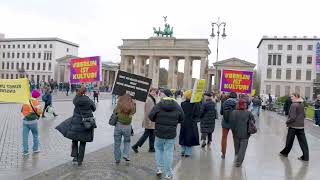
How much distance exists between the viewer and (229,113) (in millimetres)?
10828

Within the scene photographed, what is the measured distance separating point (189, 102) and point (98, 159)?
2.76 meters

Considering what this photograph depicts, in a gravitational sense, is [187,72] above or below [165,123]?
above

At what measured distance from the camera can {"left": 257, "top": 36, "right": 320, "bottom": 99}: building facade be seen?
94125 mm

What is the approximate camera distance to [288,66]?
3802 inches

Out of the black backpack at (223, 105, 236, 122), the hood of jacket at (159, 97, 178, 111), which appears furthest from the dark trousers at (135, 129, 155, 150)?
the hood of jacket at (159, 97, 178, 111)

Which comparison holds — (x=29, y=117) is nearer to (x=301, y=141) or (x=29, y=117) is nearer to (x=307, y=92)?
(x=301, y=141)

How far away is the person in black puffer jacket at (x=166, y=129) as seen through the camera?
7969mm

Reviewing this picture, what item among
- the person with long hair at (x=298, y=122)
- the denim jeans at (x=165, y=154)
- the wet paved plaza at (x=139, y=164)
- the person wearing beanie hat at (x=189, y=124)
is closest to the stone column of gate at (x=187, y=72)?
the wet paved plaza at (x=139, y=164)

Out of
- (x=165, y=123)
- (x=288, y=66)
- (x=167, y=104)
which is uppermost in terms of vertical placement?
(x=288, y=66)

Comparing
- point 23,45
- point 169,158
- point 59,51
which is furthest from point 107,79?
point 169,158

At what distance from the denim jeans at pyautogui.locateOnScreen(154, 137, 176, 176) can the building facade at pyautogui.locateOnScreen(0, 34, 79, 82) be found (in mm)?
115612

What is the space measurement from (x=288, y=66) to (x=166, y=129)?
94450 mm

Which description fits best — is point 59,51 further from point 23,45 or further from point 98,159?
point 98,159

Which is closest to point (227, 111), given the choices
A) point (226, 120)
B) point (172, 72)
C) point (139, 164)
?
point (226, 120)
